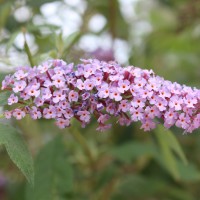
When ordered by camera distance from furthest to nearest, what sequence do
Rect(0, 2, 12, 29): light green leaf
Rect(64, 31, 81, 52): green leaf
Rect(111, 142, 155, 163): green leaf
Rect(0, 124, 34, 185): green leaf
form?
1. Rect(111, 142, 155, 163): green leaf
2. Rect(0, 2, 12, 29): light green leaf
3. Rect(64, 31, 81, 52): green leaf
4. Rect(0, 124, 34, 185): green leaf

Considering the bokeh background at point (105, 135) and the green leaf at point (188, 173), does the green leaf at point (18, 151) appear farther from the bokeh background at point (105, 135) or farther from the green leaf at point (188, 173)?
the green leaf at point (188, 173)

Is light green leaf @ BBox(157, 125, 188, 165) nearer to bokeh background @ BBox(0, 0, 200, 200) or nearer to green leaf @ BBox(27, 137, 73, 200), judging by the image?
bokeh background @ BBox(0, 0, 200, 200)

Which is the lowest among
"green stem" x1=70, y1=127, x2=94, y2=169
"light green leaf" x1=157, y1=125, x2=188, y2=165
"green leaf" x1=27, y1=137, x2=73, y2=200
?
"green leaf" x1=27, y1=137, x2=73, y2=200

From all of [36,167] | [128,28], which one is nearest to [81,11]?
[128,28]

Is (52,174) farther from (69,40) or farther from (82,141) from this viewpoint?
(69,40)

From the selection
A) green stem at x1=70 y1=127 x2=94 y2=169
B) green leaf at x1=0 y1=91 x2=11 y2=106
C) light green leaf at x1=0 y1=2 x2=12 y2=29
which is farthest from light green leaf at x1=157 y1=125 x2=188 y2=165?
light green leaf at x1=0 y1=2 x2=12 y2=29

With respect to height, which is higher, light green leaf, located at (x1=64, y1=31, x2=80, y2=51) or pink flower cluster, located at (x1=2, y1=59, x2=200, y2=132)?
light green leaf, located at (x1=64, y1=31, x2=80, y2=51)

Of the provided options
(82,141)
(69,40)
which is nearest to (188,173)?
(82,141)

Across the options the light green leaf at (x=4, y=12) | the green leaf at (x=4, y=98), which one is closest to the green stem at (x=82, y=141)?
the green leaf at (x=4, y=98)

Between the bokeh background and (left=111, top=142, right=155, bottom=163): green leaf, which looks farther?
(left=111, top=142, right=155, bottom=163): green leaf
